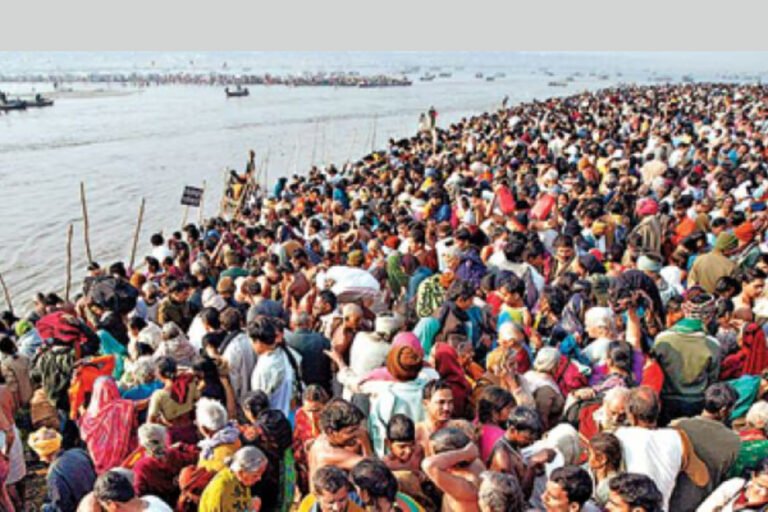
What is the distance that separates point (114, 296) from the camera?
622 cm

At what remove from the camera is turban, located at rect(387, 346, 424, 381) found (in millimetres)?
3984

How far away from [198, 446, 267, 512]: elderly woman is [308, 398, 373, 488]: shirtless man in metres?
0.28

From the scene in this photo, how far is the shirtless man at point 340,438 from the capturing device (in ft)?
11.5

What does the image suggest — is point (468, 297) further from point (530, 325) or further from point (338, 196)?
point (338, 196)

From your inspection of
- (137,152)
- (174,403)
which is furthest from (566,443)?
(137,152)

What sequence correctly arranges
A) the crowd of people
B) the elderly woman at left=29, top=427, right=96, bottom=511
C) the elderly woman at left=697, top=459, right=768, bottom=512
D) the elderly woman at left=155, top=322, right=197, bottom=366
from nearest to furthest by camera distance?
the elderly woman at left=697, top=459, right=768, bottom=512 → the crowd of people → the elderly woman at left=29, top=427, right=96, bottom=511 → the elderly woman at left=155, top=322, right=197, bottom=366

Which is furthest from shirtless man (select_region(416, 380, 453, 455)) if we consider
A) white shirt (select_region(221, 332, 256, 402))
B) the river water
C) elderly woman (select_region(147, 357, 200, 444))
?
the river water

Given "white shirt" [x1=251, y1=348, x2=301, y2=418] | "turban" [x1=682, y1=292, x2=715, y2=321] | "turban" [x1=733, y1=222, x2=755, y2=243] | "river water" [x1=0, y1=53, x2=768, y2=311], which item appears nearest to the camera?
"turban" [x1=682, y1=292, x2=715, y2=321]

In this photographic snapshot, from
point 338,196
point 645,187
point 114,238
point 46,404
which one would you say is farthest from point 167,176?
point 46,404

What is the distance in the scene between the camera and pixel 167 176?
92.7 ft

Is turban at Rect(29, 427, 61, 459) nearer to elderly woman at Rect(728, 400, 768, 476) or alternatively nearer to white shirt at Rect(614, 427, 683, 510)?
white shirt at Rect(614, 427, 683, 510)

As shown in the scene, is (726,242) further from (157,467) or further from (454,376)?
(157,467)

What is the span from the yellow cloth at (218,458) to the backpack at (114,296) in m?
2.80

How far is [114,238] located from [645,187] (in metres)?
13.9
